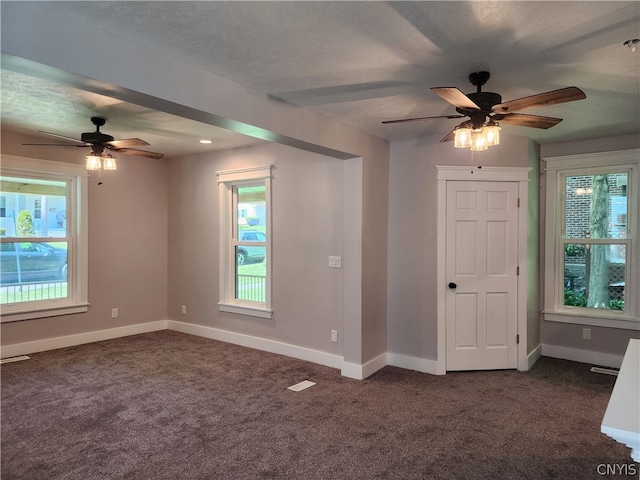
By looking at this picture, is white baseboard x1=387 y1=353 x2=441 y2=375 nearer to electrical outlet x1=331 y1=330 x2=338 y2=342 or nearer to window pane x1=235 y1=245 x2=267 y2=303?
electrical outlet x1=331 y1=330 x2=338 y2=342

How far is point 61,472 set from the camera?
7.80ft

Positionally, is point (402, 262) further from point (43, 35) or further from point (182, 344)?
point (43, 35)

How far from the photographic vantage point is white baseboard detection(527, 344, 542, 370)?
4200 mm

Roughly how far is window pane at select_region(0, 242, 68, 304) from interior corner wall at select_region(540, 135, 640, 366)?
18.9 ft

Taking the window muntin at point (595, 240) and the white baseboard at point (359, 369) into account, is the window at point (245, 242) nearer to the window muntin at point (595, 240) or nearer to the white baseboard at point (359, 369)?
the white baseboard at point (359, 369)

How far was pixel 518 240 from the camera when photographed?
4.16m

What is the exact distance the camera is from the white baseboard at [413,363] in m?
4.14

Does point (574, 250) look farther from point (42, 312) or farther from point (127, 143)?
point (42, 312)

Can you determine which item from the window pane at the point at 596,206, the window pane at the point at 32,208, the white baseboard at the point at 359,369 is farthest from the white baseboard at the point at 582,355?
the window pane at the point at 32,208

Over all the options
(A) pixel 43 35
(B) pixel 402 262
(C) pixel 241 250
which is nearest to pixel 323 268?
(B) pixel 402 262

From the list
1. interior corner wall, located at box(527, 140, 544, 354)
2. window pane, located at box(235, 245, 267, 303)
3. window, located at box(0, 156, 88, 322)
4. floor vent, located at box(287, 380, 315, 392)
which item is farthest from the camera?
window pane, located at box(235, 245, 267, 303)

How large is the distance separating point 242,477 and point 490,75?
2885 mm

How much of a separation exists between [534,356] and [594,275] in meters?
1.11

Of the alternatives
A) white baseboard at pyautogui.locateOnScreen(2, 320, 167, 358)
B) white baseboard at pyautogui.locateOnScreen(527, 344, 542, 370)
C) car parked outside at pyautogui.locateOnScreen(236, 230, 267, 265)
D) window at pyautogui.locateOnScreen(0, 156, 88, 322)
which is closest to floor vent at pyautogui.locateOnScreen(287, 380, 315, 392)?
car parked outside at pyautogui.locateOnScreen(236, 230, 267, 265)
